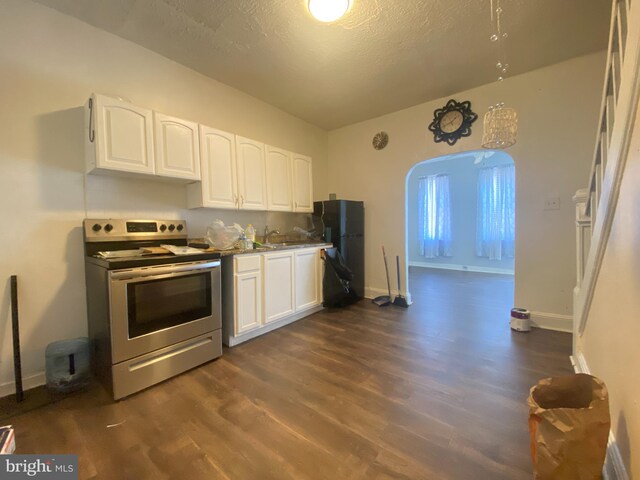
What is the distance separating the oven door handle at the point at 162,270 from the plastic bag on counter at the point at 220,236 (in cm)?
37

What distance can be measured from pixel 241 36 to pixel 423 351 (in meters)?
3.08

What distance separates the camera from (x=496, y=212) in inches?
224

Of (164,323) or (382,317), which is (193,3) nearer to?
(164,323)

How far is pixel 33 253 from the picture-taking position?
183 centimetres

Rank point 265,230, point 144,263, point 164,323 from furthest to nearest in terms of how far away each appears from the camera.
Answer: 1. point 265,230
2. point 164,323
3. point 144,263

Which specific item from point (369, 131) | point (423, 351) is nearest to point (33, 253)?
point (423, 351)

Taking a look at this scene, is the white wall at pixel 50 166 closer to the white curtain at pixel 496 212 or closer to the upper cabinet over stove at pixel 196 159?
the upper cabinet over stove at pixel 196 159

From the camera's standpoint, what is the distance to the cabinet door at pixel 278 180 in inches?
122

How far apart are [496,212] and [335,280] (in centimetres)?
442

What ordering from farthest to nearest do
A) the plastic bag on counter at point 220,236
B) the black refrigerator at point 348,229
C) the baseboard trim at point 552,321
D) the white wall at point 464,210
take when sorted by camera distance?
the white wall at point 464,210
the black refrigerator at point 348,229
the baseboard trim at point 552,321
the plastic bag on counter at point 220,236

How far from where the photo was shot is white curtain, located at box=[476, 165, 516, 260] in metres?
5.51

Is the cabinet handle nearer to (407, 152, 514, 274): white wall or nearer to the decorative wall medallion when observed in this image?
the decorative wall medallion

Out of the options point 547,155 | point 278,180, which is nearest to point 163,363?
point 278,180

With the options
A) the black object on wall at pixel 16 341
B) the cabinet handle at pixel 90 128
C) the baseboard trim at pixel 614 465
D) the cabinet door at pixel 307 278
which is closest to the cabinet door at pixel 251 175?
the cabinet door at pixel 307 278
